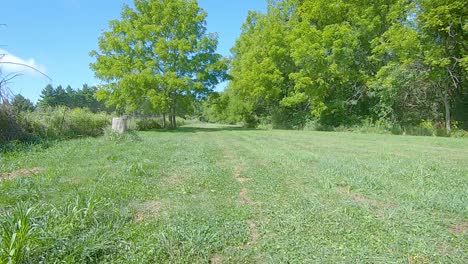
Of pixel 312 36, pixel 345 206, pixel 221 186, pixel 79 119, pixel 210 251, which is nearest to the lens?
pixel 210 251

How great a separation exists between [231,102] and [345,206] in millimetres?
29124

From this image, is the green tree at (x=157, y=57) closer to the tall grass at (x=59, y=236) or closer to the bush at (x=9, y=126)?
the bush at (x=9, y=126)

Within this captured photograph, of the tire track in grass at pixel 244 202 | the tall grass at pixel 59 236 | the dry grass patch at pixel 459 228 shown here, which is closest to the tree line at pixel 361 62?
the tire track in grass at pixel 244 202

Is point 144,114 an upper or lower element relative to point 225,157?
upper

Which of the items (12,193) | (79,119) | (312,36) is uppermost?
(312,36)

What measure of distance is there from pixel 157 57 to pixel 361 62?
48.8 feet

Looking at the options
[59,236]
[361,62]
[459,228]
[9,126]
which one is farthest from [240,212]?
[361,62]

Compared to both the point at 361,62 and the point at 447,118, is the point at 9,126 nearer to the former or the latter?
the point at 447,118

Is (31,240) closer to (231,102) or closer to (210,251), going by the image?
(210,251)

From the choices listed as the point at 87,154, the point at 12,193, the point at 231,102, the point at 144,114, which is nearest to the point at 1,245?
the point at 12,193

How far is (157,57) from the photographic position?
67.8 ft

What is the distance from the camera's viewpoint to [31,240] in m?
2.30

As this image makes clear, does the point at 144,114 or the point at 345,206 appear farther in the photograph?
the point at 144,114

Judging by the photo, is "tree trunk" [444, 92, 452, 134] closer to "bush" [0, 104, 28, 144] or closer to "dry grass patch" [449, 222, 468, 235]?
"dry grass patch" [449, 222, 468, 235]
